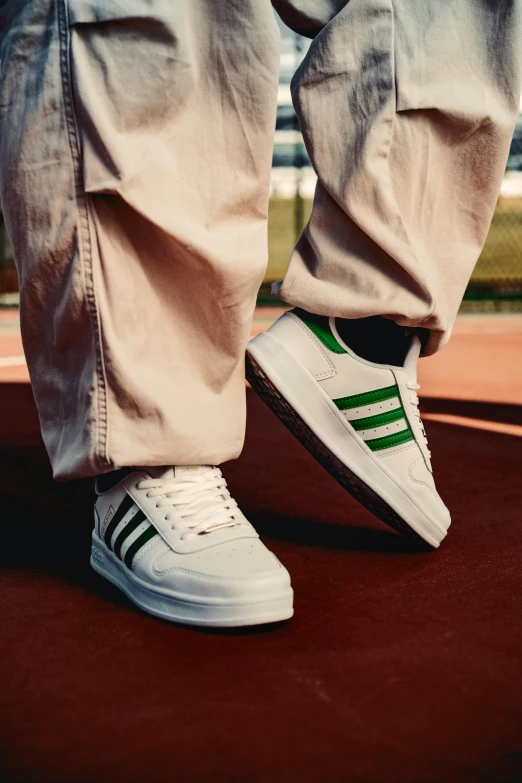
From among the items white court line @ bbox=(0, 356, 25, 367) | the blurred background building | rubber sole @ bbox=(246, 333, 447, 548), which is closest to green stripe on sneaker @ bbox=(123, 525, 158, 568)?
rubber sole @ bbox=(246, 333, 447, 548)

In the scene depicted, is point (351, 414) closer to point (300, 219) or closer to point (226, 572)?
point (226, 572)

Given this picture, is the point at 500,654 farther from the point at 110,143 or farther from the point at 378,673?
the point at 110,143

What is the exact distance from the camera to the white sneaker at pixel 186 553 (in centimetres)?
84

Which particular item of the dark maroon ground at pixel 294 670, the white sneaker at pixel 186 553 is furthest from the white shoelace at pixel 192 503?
the dark maroon ground at pixel 294 670

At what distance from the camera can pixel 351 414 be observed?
1.11 meters

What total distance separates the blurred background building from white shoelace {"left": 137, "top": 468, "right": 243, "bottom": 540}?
5257 mm

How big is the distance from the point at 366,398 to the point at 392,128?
14.8 inches

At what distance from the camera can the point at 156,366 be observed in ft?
2.92


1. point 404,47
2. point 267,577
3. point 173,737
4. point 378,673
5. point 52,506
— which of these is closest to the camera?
point 173,737

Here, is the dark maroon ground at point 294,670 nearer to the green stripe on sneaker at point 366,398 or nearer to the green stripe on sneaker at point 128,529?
the green stripe on sneaker at point 128,529

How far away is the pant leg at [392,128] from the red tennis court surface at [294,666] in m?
0.36

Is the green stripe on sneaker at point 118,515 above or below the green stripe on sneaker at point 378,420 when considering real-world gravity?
below

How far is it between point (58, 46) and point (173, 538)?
21.5 inches

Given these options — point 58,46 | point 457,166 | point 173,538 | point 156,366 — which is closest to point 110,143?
point 58,46
